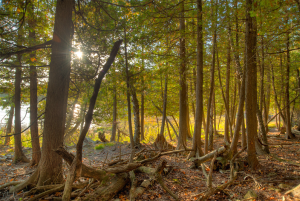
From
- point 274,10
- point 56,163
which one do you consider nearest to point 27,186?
point 56,163

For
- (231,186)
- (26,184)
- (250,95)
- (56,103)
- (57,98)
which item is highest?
(250,95)

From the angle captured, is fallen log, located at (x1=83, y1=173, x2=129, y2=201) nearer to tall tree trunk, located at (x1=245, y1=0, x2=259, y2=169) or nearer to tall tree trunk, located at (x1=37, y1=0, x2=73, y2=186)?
tall tree trunk, located at (x1=37, y1=0, x2=73, y2=186)

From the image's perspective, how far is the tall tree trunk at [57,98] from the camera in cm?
373

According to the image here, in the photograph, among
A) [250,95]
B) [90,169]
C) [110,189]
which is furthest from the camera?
[250,95]

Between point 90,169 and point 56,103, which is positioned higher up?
point 56,103

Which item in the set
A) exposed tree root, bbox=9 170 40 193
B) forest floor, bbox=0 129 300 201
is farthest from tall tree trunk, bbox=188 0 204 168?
exposed tree root, bbox=9 170 40 193

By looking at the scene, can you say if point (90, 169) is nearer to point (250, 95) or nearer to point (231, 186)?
point (231, 186)

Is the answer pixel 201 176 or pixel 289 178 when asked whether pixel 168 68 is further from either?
pixel 289 178

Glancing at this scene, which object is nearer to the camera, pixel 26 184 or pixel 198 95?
pixel 26 184

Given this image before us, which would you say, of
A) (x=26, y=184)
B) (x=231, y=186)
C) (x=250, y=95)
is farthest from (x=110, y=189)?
(x=250, y=95)

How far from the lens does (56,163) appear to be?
3820 millimetres

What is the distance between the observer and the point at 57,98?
384 cm

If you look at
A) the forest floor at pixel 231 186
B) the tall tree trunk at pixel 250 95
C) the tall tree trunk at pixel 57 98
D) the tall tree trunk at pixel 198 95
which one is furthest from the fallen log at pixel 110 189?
the tall tree trunk at pixel 250 95

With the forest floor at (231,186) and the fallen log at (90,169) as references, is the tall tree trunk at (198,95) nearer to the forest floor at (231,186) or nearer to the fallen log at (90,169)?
the forest floor at (231,186)
